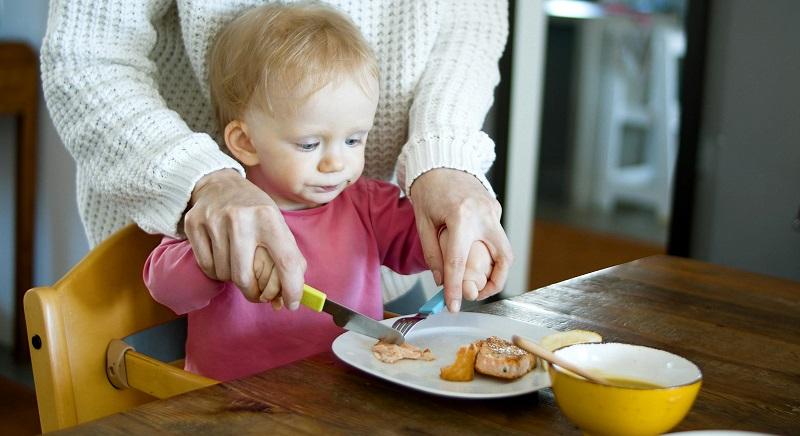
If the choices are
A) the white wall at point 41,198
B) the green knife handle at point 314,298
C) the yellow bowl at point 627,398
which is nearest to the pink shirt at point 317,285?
the green knife handle at point 314,298

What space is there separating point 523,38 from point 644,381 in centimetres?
221

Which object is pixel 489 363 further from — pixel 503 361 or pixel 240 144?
pixel 240 144

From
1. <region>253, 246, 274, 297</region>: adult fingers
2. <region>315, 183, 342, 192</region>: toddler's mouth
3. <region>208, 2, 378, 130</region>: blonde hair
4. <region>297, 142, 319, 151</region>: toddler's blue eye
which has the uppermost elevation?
<region>208, 2, 378, 130</region>: blonde hair

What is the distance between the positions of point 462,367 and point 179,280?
36cm

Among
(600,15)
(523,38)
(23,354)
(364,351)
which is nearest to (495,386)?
(364,351)

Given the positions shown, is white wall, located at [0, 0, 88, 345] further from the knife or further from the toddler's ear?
the knife

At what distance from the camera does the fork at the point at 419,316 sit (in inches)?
39.5

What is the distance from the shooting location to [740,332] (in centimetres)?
108

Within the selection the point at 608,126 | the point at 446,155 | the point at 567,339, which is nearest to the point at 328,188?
the point at 446,155

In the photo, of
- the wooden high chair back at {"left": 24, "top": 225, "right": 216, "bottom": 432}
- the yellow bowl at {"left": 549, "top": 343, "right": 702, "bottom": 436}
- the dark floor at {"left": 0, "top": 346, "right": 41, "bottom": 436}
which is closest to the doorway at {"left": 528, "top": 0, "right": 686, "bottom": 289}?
the dark floor at {"left": 0, "top": 346, "right": 41, "bottom": 436}

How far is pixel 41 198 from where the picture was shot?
3037 millimetres

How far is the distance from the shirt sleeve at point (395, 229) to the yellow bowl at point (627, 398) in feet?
1.72

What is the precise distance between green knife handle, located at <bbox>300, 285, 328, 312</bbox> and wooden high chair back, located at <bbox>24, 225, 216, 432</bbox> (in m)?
0.15

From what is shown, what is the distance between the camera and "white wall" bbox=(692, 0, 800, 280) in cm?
246
